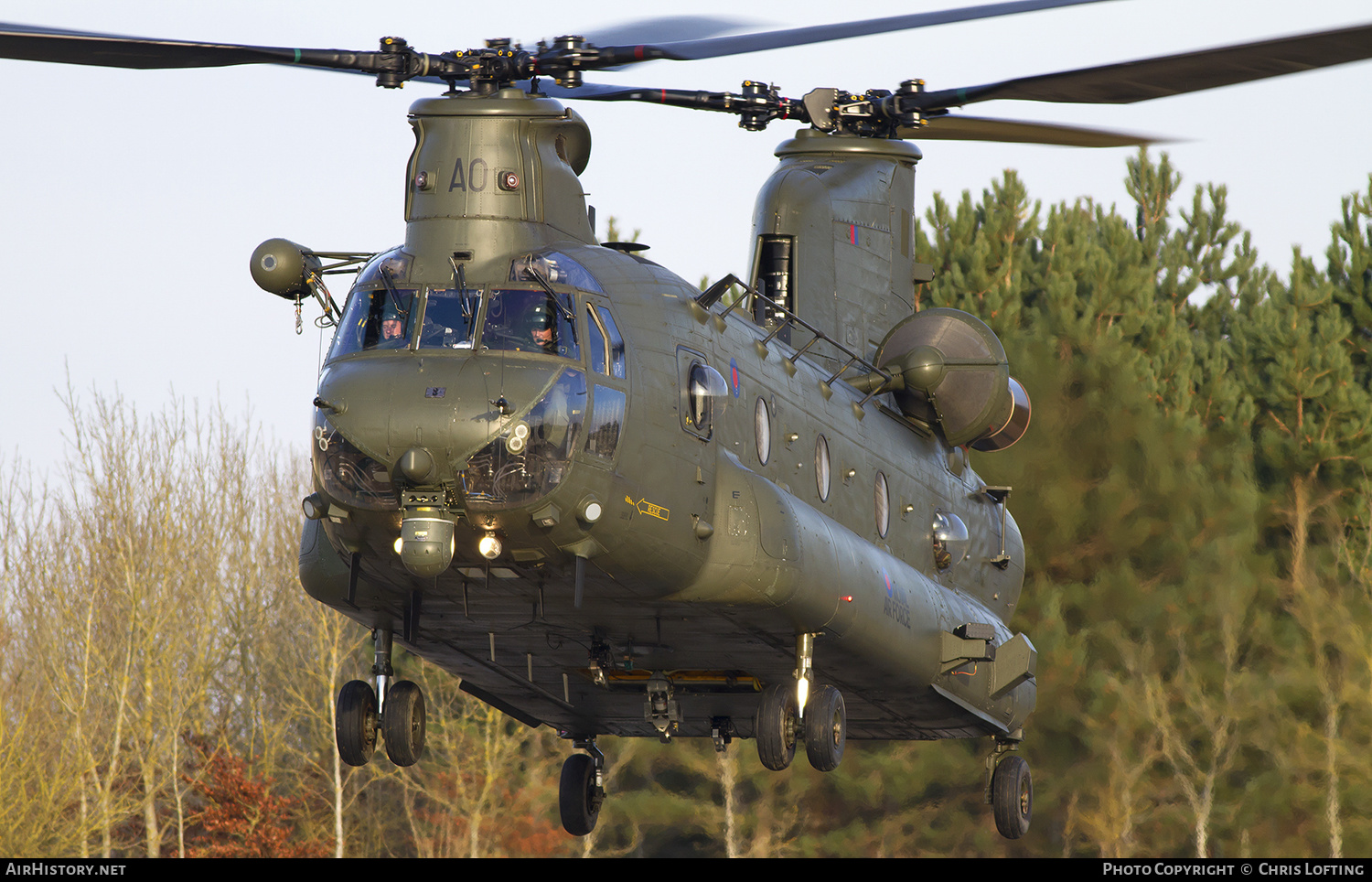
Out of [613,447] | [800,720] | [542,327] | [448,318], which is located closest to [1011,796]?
[800,720]

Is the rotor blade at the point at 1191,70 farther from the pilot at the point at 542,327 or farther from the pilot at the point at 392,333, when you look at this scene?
the pilot at the point at 392,333

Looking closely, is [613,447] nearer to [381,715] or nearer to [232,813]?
[381,715]

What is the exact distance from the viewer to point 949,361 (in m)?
17.1

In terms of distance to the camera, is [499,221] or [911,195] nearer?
[499,221]

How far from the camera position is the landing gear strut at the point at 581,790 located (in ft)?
59.8

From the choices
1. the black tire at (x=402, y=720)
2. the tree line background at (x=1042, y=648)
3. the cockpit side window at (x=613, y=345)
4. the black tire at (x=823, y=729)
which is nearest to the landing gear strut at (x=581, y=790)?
the black tire at (x=402, y=720)

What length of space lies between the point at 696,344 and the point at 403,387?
254 centimetres

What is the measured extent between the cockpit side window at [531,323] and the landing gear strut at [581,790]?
694cm

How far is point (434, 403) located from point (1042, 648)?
74.8ft

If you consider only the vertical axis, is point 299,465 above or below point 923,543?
above
